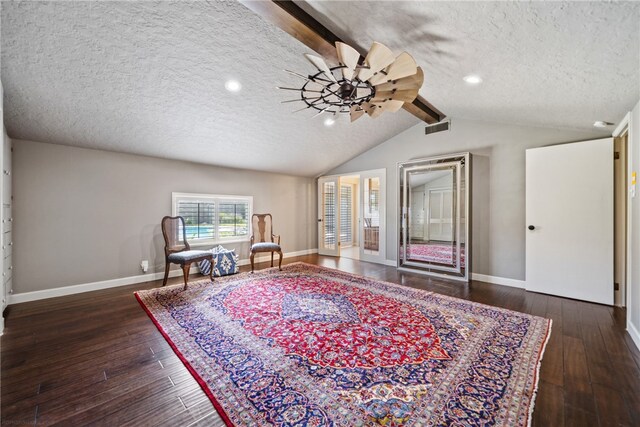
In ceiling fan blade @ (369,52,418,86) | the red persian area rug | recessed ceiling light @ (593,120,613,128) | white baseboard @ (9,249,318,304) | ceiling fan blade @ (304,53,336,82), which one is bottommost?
the red persian area rug

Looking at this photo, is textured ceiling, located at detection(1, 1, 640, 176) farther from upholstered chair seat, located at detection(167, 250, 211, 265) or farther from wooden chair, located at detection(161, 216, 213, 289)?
upholstered chair seat, located at detection(167, 250, 211, 265)

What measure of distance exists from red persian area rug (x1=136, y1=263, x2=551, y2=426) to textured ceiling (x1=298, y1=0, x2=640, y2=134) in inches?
87.6

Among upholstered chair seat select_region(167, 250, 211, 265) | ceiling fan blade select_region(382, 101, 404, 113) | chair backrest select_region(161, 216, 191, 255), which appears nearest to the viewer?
ceiling fan blade select_region(382, 101, 404, 113)

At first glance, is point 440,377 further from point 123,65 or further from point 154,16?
point 123,65

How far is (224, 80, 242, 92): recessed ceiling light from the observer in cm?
292

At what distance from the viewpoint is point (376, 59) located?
5.93 ft

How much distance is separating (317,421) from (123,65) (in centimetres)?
330

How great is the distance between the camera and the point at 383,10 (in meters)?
1.91

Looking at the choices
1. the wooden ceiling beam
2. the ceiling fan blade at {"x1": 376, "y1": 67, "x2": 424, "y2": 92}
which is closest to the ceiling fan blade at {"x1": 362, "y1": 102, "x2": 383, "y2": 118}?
the ceiling fan blade at {"x1": 376, "y1": 67, "x2": 424, "y2": 92}

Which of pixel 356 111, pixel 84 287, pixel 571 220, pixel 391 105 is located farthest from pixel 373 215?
pixel 84 287

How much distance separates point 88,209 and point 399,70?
4.46 metres

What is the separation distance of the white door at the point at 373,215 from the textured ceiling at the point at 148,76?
1.62 metres

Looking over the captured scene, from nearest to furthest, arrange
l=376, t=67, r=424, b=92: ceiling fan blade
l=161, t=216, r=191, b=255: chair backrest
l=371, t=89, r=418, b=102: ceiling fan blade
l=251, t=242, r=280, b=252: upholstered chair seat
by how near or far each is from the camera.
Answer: l=376, t=67, r=424, b=92: ceiling fan blade → l=371, t=89, r=418, b=102: ceiling fan blade → l=161, t=216, r=191, b=255: chair backrest → l=251, t=242, r=280, b=252: upholstered chair seat

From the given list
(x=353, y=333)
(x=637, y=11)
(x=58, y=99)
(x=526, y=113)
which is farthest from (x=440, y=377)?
(x=58, y=99)
